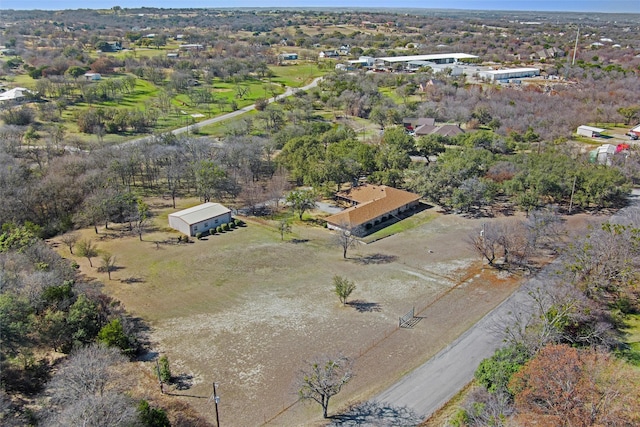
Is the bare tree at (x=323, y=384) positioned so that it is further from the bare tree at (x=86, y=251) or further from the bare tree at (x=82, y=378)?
the bare tree at (x=86, y=251)

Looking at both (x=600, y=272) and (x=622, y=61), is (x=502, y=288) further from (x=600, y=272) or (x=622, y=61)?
(x=622, y=61)

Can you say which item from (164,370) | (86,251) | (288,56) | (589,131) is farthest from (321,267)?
(288,56)

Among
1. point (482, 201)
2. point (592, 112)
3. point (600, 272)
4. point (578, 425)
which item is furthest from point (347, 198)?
point (592, 112)

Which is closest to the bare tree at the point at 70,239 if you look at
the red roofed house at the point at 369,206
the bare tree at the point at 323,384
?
the red roofed house at the point at 369,206

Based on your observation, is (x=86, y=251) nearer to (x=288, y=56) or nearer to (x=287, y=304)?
(x=287, y=304)

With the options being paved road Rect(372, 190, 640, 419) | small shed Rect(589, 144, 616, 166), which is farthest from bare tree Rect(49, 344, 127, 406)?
small shed Rect(589, 144, 616, 166)

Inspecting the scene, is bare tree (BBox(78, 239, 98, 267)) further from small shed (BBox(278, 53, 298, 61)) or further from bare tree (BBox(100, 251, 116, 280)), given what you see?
small shed (BBox(278, 53, 298, 61))
